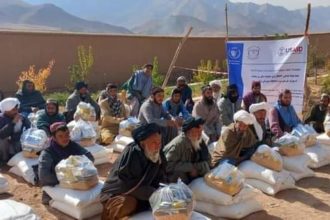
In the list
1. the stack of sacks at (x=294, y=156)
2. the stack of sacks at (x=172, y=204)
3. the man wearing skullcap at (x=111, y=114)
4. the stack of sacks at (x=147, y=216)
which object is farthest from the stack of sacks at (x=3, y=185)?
the stack of sacks at (x=294, y=156)

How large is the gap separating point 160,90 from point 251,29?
11408 centimetres

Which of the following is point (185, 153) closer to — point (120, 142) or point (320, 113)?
point (120, 142)

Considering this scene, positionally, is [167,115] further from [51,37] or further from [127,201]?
[51,37]

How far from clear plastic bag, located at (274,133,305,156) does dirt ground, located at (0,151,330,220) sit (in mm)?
361

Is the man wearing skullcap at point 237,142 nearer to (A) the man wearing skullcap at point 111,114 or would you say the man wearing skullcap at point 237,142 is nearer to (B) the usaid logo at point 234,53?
(A) the man wearing skullcap at point 111,114

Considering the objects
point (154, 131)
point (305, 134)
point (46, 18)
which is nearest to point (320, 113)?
point (305, 134)

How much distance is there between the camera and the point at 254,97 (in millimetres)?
7809

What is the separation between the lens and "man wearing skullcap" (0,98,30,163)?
6.67m

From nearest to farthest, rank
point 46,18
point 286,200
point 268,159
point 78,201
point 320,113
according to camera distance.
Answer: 1. point 78,201
2. point 286,200
3. point 268,159
4. point 320,113
5. point 46,18

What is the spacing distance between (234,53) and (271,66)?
Result: 2.50 feet

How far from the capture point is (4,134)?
664 cm

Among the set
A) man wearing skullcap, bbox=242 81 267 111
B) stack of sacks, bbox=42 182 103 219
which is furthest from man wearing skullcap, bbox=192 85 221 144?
stack of sacks, bbox=42 182 103 219

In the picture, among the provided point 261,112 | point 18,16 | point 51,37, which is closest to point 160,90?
point 261,112

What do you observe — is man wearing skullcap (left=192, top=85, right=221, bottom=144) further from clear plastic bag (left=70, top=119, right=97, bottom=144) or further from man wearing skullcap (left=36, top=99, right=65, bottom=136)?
man wearing skullcap (left=36, top=99, right=65, bottom=136)
